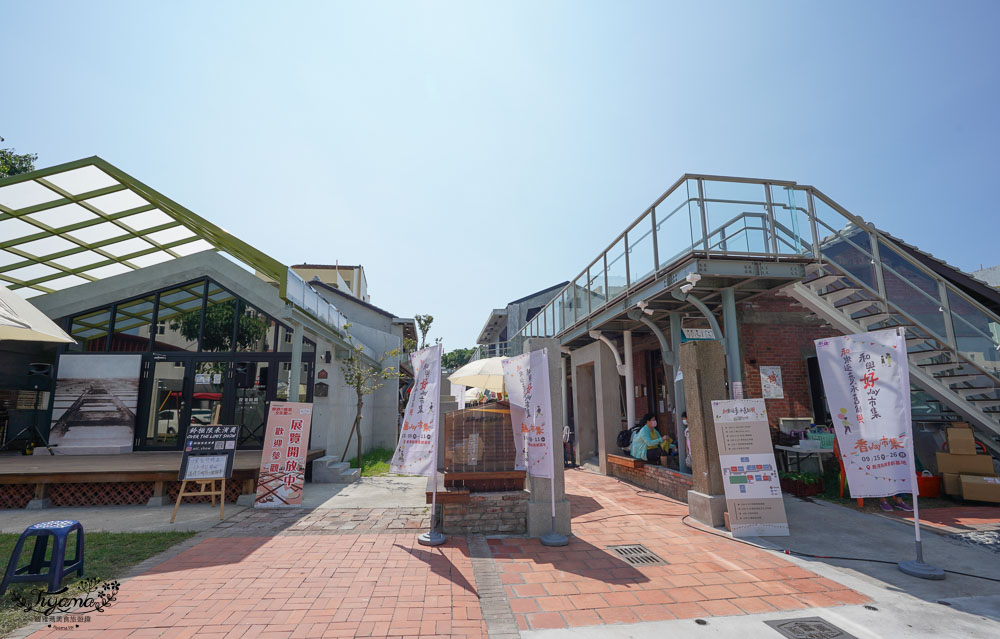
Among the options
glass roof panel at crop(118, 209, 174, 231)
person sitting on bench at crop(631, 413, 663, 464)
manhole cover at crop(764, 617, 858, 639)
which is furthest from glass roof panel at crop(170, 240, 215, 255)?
manhole cover at crop(764, 617, 858, 639)

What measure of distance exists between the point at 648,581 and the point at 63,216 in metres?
11.4

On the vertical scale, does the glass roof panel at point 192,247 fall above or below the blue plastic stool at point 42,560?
above

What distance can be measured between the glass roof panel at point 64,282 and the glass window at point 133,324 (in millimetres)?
974

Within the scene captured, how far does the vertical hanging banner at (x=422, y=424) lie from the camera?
5.91 meters

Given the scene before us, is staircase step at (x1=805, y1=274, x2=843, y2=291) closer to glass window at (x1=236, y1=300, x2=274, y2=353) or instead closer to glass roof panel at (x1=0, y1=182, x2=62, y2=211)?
glass window at (x1=236, y1=300, x2=274, y2=353)

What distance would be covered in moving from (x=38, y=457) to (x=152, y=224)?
5.37 m

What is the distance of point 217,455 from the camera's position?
6.95 m

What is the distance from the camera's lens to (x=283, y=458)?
7629mm

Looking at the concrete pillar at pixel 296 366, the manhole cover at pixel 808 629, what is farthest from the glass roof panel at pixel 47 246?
the manhole cover at pixel 808 629

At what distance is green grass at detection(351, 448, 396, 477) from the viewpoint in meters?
11.2

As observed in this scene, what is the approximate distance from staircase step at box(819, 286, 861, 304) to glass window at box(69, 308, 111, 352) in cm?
1561

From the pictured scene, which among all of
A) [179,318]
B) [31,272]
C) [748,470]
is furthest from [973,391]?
[31,272]

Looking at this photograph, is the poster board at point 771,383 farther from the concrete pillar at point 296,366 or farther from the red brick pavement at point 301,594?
the concrete pillar at point 296,366

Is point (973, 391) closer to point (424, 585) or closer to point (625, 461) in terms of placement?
point (625, 461)
